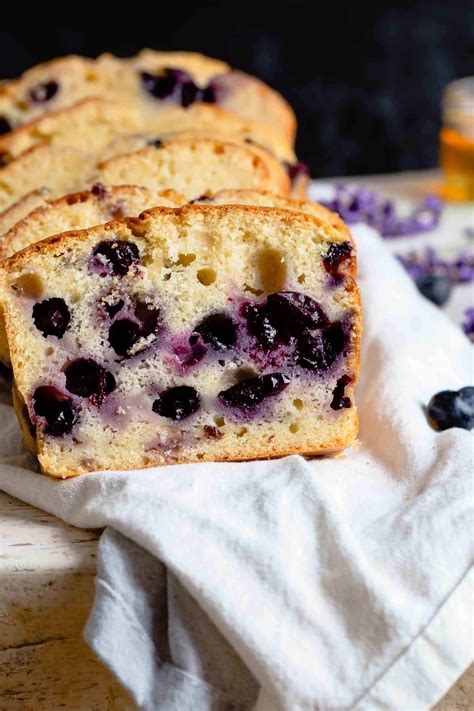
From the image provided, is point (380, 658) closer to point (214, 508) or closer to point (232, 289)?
point (214, 508)

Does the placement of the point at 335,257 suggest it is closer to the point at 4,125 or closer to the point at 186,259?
the point at 186,259

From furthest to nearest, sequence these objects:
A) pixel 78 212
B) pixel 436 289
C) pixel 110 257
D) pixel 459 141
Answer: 1. pixel 459 141
2. pixel 436 289
3. pixel 78 212
4. pixel 110 257

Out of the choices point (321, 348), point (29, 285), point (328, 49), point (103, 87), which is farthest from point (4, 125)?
point (328, 49)

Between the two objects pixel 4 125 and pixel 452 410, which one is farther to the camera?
pixel 4 125

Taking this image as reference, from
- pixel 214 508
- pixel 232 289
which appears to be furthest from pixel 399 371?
pixel 214 508

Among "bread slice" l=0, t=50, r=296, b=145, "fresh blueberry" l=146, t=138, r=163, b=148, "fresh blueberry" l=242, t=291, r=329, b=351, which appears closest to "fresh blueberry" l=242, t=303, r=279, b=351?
"fresh blueberry" l=242, t=291, r=329, b=351

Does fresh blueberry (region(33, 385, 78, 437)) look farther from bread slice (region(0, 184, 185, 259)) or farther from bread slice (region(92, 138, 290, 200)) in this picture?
bread slice (region(92, 138, 290, 200))

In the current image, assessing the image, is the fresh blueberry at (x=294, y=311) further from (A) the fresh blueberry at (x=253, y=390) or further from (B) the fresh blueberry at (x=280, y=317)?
(A) the fresh blueberry at (x=253, y=390)
